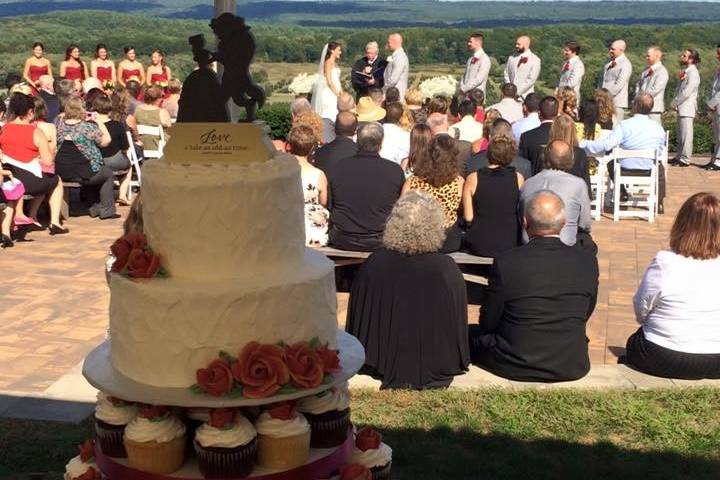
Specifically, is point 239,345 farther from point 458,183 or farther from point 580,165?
point 580,165

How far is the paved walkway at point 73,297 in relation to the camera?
713 centimetres

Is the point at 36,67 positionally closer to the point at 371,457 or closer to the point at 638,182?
the point at 638,182

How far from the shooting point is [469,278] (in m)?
8.29

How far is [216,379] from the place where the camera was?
12.0ft

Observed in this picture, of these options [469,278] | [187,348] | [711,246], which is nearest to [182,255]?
[187,348]

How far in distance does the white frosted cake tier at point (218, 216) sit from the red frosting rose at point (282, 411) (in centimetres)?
49

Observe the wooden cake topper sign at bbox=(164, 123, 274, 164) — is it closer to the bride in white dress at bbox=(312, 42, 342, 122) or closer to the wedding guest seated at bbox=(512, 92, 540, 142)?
the wedding guest seated at bbox=(512, 92, 540, 142)

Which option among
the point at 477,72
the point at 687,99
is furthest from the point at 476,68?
the point at 687,99

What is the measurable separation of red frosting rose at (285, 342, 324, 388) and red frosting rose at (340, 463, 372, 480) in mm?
464

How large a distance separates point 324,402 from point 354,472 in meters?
0.29

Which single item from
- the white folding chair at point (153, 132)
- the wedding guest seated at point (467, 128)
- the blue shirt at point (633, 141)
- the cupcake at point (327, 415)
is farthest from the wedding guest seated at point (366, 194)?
the white folding chair at point (153, 132)

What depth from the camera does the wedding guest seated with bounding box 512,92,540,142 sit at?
12070 mm

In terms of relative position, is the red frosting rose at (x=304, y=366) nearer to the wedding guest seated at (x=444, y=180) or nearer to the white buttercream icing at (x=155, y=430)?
the white buttercream icing at (x=155, y=430)

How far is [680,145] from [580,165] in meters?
6.67
